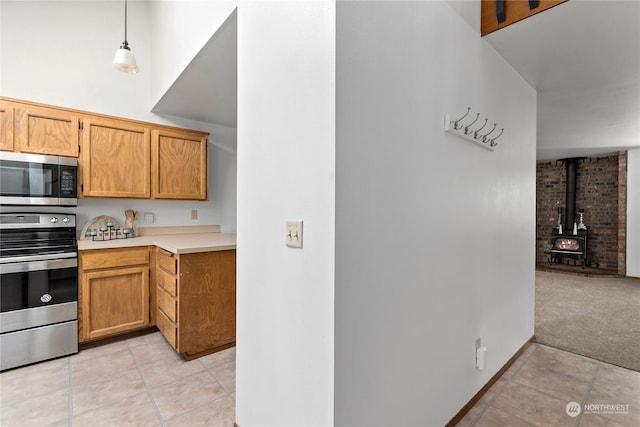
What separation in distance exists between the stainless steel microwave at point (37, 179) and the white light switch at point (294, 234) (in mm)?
2446

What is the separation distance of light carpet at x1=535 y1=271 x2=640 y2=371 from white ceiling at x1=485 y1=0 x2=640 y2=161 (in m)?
2.23

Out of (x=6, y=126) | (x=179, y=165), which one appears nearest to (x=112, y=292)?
(x=179, y=165)

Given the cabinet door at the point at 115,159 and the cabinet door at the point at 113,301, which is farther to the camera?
the cabinet door at the point at 115,159

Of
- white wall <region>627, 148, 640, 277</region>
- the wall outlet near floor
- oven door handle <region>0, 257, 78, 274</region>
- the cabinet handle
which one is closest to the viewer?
the wall outlet near floor

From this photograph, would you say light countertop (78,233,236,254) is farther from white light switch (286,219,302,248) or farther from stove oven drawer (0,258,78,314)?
white light switch (286,219,302,248)


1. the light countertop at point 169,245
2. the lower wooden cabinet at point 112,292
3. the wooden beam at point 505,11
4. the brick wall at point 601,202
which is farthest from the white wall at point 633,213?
the lower wooden cabinet at point 112,292

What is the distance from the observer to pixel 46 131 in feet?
8.15

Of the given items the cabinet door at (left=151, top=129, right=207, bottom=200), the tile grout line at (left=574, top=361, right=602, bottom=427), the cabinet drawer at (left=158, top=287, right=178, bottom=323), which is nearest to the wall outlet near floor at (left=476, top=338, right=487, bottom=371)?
the tile grout line at (left=574, top=361, right=602, bottom=427)

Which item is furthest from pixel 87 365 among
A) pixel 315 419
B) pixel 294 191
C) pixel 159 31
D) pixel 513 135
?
pixel 513 135

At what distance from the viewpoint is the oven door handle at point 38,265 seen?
7.04ft

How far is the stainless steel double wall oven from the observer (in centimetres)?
217

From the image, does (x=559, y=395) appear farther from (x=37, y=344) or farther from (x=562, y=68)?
(x=37, y=344)

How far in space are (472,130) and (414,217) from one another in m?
0.79

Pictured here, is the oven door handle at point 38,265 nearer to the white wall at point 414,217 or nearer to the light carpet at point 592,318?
the white wall at point 414,217
